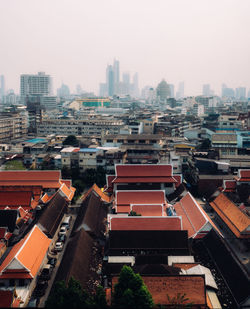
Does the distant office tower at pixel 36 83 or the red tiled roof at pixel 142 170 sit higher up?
the distant office tower at pixel 36 83

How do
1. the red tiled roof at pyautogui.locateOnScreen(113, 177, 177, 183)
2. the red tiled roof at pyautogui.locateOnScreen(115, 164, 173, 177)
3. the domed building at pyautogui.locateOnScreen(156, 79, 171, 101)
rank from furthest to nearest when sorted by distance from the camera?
the domed building at pyautogui.locateOnScreen(156, 79, 171, 101), the red tiled roof at pyautogui.locateOnScreen(115, 164, 173, 177), the red tiled roof at pyautogui.locateOnScreen(113, 177, 177, 183)

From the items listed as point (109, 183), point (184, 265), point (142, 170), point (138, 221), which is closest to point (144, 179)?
point (142, 170)

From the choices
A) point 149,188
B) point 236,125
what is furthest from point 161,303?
point 236,125

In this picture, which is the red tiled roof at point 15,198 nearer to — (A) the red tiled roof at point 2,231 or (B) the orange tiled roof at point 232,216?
(A) the red tiled roof at point 2,231

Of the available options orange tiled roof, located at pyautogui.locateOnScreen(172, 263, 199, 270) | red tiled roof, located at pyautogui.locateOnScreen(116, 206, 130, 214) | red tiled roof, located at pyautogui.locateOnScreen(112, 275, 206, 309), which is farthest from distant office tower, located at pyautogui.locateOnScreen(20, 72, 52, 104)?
red tiled roof, located at pyautogui.locateOnScreen(112, 275, 206, 309)

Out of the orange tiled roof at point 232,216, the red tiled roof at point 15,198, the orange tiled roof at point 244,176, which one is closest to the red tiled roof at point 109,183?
the red tiled roof at point 15,198

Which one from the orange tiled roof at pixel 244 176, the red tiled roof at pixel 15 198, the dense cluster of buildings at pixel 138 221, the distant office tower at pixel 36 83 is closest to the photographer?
the dense cluster of buildings at pixel 138 221

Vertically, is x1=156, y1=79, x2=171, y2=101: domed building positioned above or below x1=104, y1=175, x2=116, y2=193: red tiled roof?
above

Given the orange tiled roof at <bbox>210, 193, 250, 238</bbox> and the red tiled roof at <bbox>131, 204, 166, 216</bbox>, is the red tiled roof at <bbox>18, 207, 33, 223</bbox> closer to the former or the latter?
the red tiled roof at <bbox>131, 204, 166, 216</bbox>
